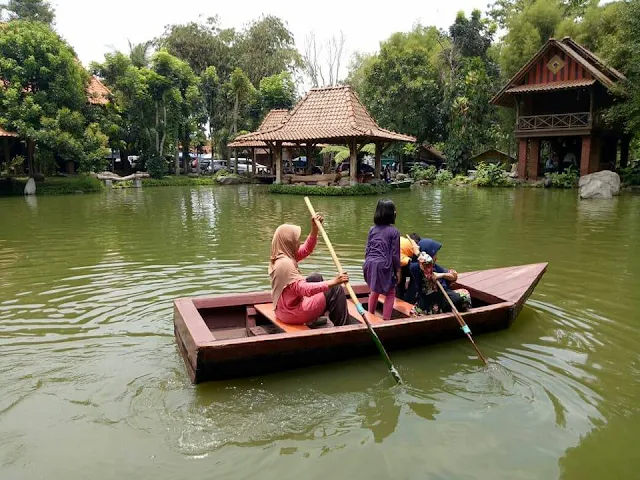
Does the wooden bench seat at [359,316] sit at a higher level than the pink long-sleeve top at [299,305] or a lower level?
lower

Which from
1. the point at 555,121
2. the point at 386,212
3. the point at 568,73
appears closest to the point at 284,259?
the point at 386,212

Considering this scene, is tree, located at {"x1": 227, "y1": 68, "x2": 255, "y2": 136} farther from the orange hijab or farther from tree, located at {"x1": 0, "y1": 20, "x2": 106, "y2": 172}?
the orange hijab

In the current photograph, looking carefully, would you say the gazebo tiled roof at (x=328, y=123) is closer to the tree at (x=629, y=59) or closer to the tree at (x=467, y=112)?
the tree at (x=467, y=112)

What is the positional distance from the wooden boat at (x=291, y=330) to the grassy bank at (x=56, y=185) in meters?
21.4

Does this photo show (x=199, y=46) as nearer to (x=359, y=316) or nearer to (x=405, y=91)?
(x=405, y=91)

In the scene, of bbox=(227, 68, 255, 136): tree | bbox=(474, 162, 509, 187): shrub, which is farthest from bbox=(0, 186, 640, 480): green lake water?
bbox=(227, 68, 255, 136): tree

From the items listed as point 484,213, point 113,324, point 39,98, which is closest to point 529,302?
point 113,324

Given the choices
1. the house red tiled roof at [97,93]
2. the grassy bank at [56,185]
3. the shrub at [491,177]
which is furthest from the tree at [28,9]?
the shrub at [491,177]

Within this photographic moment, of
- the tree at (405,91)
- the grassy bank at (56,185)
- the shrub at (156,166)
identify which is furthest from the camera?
the tree at (405,91)

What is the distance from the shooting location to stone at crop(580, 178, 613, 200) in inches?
762

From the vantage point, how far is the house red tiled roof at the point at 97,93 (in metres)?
26.8

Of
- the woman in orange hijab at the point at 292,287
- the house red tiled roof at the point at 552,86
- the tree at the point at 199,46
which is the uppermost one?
the tree at the point at 199,46

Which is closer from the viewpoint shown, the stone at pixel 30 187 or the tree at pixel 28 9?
the stone at pixel 30 187

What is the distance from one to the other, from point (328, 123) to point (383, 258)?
19944 mm
